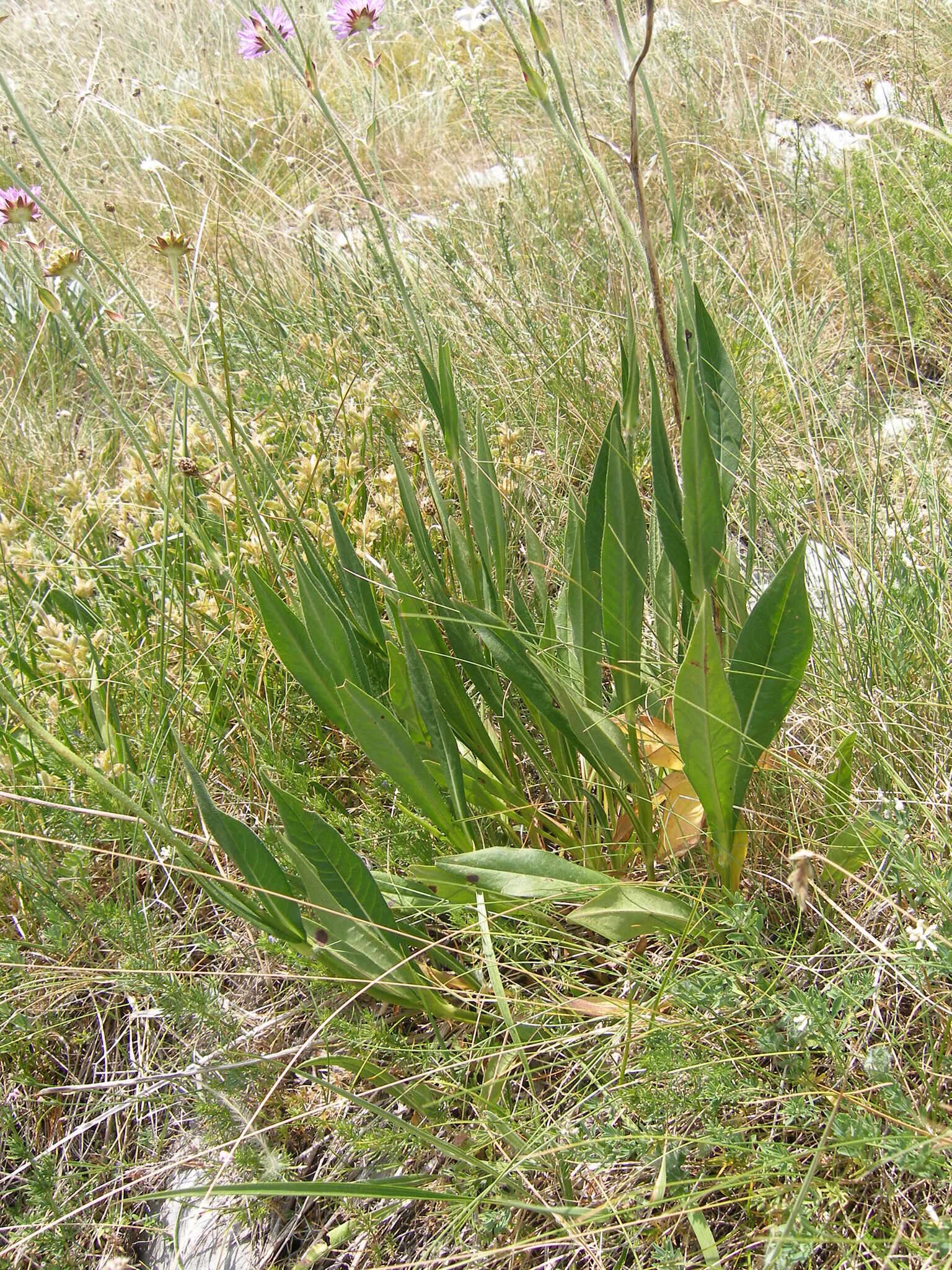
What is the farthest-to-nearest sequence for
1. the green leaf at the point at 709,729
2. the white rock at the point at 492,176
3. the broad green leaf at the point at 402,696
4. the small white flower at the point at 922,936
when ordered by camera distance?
the white rock at the point at 492,176 < the broad green leaf at the point at 402,696 < the green leaf at the point at 709,729 < the small white flower at the point at 922,936

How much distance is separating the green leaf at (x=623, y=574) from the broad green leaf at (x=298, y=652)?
0.41 m

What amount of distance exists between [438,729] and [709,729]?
42cm

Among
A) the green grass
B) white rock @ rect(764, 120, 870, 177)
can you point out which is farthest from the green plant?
white rock @ rect(764, 120, 870, 177)

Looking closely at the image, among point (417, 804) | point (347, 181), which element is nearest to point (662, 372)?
point (417, 804)

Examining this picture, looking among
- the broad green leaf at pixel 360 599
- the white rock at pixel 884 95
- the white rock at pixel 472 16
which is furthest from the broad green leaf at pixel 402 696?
the white rock at pixel 472 16

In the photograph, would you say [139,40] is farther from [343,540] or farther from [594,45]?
[343,540]

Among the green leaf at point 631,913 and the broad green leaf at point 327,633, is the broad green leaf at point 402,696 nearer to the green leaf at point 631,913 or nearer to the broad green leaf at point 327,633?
the broad green leaf at point 327,633

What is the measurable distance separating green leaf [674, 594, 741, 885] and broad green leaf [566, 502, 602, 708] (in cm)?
28

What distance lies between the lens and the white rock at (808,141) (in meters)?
2.95

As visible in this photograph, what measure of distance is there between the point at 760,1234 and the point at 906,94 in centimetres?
338

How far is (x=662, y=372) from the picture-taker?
2189mm

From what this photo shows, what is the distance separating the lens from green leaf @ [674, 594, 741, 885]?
3.51 feet

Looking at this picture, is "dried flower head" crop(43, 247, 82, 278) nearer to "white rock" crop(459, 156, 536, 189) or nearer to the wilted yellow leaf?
the wilted yellow leaf

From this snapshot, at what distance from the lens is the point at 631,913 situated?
1193 millimetres
